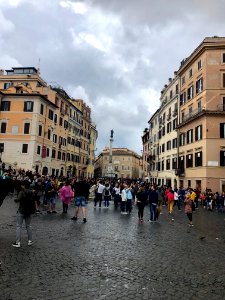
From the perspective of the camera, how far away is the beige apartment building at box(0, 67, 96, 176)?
46656 millimetres

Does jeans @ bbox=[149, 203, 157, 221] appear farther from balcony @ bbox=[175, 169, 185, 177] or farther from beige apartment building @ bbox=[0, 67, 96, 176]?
beige apartment building @ bbox=[0, 67, 96, 176]

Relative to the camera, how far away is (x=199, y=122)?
39.2 meters

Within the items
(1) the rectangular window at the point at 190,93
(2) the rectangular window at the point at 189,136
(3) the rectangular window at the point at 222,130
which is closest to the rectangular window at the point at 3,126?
(2) the rectangular window at the point at 189,136

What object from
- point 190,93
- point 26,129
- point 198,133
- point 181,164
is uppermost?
point 190,93

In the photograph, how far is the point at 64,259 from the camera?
23.9 feet

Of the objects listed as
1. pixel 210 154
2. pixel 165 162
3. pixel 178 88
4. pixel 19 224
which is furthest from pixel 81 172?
pixel 19 224

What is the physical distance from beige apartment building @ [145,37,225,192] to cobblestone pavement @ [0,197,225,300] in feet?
88.1

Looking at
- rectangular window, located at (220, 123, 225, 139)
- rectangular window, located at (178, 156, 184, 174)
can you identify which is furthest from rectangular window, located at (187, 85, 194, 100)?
rectangular window, located at (178, 156, 184, 174)

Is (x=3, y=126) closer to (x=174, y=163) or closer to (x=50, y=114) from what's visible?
(x=50, y=114)

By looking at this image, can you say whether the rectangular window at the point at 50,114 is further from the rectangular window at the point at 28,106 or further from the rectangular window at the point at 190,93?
the rectangular window at the point at 190,93

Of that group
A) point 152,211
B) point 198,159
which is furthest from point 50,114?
point 152,211

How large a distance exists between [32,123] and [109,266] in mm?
42495

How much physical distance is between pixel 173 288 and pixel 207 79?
120 feet

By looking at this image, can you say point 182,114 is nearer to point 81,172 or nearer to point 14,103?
point 14,103
